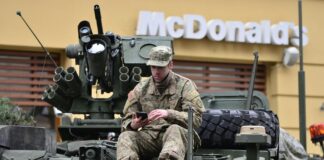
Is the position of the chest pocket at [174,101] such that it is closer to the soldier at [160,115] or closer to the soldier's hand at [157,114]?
the soldier at [160,115]

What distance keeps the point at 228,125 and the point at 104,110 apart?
4.04ft

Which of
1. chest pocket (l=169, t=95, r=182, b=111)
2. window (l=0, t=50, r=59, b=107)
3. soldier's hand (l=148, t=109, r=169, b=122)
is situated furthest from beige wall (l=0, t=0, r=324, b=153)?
soldier's hand (l=148, t=109, r=169, b=122)

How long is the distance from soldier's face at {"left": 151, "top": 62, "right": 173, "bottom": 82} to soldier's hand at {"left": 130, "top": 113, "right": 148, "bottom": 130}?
35cm

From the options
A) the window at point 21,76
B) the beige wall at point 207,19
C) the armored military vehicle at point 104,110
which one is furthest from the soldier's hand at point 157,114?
the window at point 21,76

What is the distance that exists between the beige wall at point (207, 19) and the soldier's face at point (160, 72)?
846cm

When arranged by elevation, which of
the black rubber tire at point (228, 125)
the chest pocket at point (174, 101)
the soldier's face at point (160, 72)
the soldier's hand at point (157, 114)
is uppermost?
the soldier's face at point (160, 72)

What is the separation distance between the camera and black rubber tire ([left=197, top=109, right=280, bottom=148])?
309 inches

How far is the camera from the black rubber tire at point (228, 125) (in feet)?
25.8

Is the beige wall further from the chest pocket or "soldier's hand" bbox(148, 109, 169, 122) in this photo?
"soldier's hand" bbox(148, 109, 169, 122)

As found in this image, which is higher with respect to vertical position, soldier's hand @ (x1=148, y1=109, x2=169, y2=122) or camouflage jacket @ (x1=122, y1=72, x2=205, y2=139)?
camouflage jacket @ (x1=122, y1=72, x2=205, y2=139)

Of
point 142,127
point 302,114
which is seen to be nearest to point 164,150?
point 142,127

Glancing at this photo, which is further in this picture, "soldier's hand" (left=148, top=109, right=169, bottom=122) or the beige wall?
the beige wall

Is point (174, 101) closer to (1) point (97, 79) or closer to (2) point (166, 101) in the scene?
(2) point (166, 101)

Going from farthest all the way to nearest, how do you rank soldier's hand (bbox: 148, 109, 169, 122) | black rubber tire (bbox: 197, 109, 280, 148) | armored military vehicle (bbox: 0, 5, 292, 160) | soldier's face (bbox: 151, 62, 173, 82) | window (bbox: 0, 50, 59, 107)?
window (bbox: 0, 50, 59, 107)
black rubber tire (bbox: 197, 109, 280, 148)
armored military vehicle (bbox: 0, 5, 292, 160)
soldier's face (bbox: 151, 62, 173, 82)
soldier's hand (bbox: 148, 109, 169, 122)
